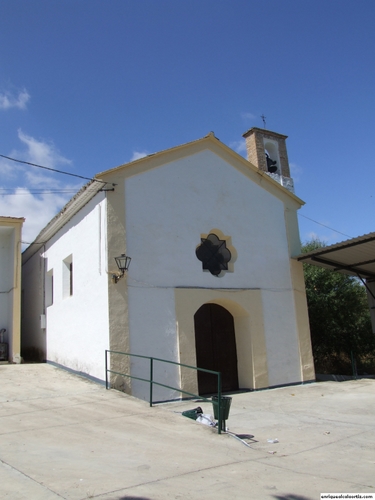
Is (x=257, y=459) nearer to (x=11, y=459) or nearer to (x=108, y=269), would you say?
(x=11, y=459)

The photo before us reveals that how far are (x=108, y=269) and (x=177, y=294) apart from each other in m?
1.88

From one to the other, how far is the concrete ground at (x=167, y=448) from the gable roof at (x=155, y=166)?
467cm

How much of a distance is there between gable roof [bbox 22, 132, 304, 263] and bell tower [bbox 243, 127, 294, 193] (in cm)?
→ 238

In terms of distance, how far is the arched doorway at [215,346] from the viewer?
11.7 m

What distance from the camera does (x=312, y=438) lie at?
7.04m

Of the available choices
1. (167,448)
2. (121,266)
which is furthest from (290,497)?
(121,266)

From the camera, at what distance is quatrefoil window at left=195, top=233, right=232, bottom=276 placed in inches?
471

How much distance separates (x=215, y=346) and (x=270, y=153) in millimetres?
8401

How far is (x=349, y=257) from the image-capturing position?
1335 cm

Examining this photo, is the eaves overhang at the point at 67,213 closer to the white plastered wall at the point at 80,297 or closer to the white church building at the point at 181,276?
the white church building at the point at 181,276

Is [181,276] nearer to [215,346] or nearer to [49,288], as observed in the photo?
[215,346]

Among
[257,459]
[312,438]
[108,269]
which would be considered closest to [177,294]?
[108,269]

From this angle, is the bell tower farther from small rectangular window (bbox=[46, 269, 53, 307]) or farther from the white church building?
small rectangular window (bbox=[46, 269, 53, 307])

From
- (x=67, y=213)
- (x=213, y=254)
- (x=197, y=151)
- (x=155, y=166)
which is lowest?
(x=213, y=254)
